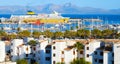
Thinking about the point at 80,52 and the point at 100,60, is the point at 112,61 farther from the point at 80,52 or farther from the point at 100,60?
the point at 80,52

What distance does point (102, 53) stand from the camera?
1442 inches

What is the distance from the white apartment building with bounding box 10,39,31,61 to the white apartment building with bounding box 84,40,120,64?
7.53 m

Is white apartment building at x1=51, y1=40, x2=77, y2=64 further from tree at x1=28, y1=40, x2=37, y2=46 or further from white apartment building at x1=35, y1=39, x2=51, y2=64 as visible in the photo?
tree at x1=28, y1=40, x2=37, y2=46

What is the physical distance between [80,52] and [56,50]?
2172 millimetres

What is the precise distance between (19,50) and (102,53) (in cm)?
1008

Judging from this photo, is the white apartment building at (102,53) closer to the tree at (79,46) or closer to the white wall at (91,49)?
the white wall at (91,49)

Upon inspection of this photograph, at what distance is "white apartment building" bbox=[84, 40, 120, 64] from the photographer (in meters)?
34.6

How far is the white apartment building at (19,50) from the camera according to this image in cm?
4278

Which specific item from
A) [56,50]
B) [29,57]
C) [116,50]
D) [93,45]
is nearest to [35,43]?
[29,57]

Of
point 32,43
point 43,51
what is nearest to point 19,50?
point 32,43

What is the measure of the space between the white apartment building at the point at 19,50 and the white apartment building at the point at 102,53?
7.53 m

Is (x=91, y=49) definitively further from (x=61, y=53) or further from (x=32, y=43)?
(x=32, y=43)

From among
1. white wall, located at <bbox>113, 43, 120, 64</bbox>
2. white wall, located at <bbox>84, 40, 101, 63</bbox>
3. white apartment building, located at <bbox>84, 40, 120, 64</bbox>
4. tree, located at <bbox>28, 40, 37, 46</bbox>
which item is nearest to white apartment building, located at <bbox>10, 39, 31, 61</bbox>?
tree, located at <bbox>28, 40, 37, 46</bbox>

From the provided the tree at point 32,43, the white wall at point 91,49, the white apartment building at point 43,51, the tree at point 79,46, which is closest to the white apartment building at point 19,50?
the tree at point 32,43
